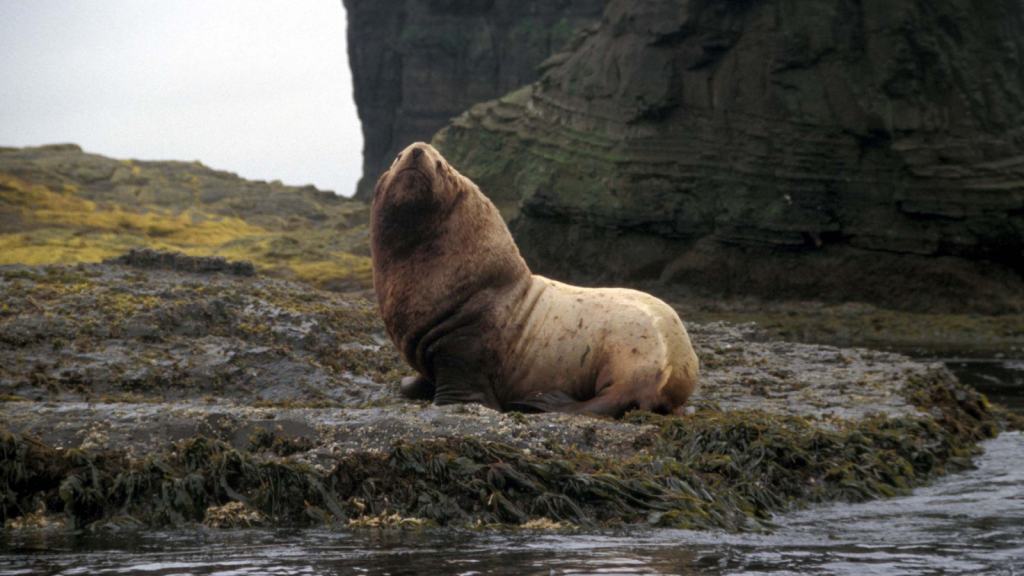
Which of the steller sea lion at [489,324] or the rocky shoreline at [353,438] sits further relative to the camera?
the steller sea lion at [489,324]

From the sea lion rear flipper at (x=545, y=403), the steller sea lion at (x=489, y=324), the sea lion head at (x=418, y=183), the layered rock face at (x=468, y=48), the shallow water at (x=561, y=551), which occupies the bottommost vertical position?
the shallow water at (x=561, y=551)

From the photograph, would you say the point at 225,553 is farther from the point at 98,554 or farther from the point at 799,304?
Answer: the point at 799,304

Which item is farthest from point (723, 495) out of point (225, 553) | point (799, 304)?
→ point (799, 304)

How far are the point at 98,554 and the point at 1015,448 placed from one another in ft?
20.8

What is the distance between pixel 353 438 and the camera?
4930 mm

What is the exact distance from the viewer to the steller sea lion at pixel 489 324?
618cm

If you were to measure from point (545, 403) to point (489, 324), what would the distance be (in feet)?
2.00

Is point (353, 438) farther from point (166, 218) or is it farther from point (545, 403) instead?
point (166, 218)

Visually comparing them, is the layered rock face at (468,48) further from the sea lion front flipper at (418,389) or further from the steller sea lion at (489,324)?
the steller sea lion at (489,324)

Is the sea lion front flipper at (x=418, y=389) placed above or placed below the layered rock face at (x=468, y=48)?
below

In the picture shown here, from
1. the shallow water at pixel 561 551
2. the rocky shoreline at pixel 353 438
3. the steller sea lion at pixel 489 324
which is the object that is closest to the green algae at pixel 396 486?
the rocky shoreline at pixel 353 438

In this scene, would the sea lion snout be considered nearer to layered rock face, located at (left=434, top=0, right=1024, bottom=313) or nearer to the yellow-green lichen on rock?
the yellow-green lichen on rock

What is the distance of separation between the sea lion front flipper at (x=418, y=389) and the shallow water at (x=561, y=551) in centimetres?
245

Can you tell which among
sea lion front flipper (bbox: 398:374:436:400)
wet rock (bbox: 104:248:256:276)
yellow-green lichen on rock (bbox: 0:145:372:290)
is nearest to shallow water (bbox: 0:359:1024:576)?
sea lion front flipper (bbox: 398:374:436:400)
